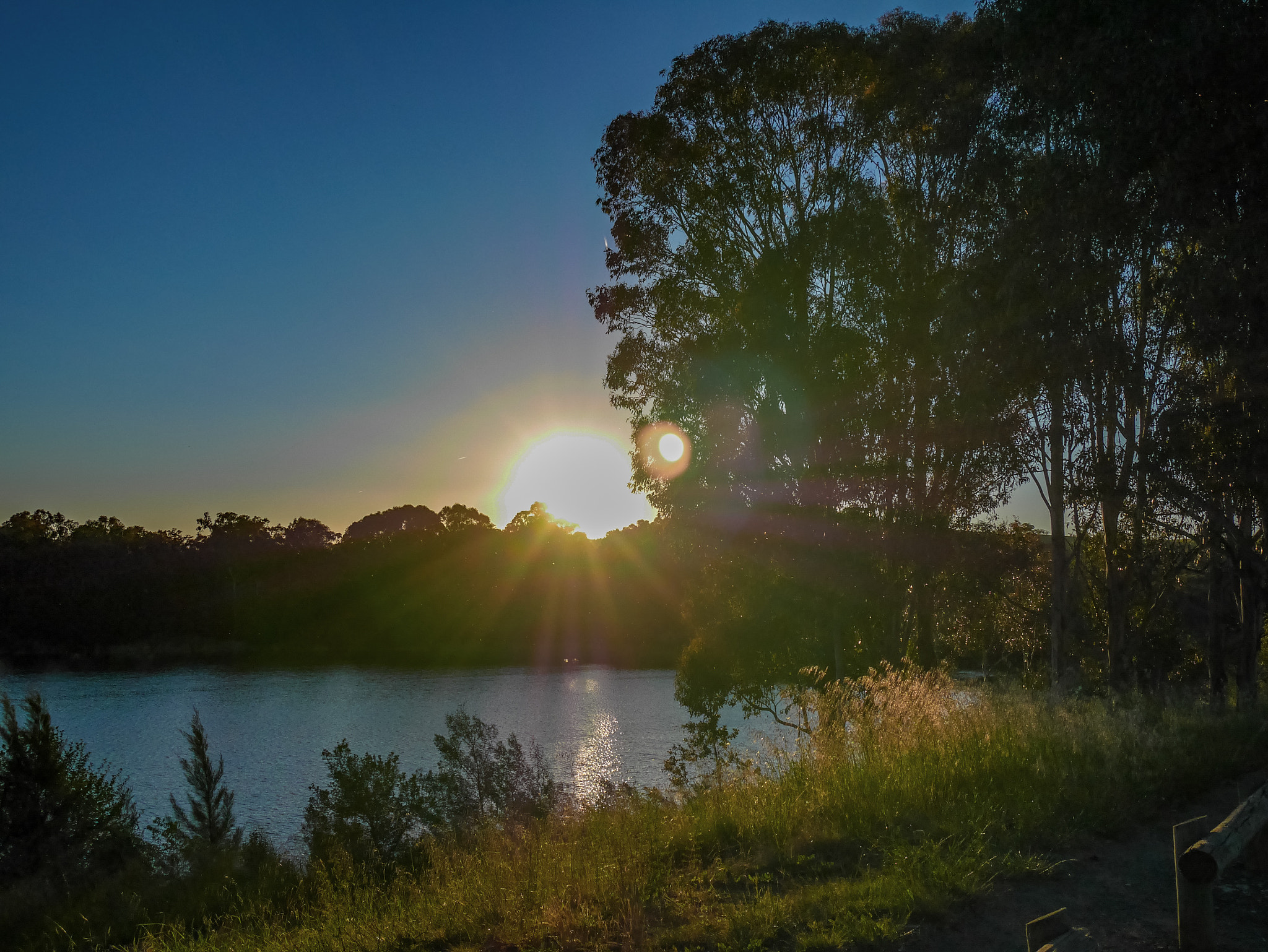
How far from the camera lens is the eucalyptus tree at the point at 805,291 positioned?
49.9 feet

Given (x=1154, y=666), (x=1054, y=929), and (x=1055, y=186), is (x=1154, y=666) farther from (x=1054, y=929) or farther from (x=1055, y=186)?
(x=1054, y=929)

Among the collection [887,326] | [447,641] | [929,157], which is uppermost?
[929,157]

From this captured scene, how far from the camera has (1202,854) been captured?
3.50 m

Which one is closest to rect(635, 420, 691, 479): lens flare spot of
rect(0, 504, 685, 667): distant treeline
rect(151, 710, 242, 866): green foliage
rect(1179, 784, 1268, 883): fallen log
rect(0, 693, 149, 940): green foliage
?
rect(151, 710, 242, 866): green foliage

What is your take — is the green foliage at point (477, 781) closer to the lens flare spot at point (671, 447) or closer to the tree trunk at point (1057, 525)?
the lens flare spot at point (671, 447)

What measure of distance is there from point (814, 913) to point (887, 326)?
12852mm

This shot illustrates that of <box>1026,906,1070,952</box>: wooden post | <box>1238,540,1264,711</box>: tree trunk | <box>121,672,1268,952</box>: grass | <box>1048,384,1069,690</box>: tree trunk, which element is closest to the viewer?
<box>1026,906,1070,952</box>: wooden post

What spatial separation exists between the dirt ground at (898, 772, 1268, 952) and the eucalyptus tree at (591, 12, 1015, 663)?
10073mm

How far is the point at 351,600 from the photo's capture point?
7069 centimetres

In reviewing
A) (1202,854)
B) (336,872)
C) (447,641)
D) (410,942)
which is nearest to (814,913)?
(1202,854)

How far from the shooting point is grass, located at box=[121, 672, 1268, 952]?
13.9 ft

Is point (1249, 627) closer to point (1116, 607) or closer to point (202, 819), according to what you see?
point (1116, 607)

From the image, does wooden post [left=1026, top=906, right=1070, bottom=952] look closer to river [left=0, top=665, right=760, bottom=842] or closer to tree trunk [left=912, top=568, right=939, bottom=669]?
tree trunk [left=912, top=568, right=939, bottom=669]

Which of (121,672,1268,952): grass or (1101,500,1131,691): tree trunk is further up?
(1101,500,1131,691): tree trunk
